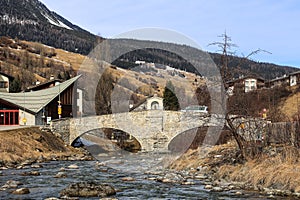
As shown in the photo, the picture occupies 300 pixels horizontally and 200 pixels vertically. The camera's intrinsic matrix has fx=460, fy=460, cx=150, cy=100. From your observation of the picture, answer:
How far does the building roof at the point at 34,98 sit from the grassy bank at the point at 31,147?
18.8 ft

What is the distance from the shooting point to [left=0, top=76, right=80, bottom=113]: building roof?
150 ft

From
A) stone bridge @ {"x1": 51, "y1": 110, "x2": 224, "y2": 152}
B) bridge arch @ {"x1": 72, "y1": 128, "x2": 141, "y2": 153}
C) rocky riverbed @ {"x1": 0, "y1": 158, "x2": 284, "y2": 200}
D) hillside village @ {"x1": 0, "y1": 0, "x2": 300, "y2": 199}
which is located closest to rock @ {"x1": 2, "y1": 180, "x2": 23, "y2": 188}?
rocky riverbed @ {"x1": 0, "y1": 158, "x2": 284, "y2": 200}

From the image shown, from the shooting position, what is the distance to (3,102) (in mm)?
45219

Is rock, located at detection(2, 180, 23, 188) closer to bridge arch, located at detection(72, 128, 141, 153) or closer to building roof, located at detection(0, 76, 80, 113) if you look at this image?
bridge arch, located at detection(72, 128, 141, 153)

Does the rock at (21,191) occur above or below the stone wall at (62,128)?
below

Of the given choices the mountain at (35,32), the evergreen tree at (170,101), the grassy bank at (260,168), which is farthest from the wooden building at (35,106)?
the mountain at (35,32)

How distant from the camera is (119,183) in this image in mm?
20984

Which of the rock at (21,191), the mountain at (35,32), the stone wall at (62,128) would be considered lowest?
the rock at (21,191)

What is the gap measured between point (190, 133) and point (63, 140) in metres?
11.8

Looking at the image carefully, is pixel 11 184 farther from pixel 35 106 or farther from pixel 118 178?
pixel 35 106

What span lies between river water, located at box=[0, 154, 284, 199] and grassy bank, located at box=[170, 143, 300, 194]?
50.0 inches

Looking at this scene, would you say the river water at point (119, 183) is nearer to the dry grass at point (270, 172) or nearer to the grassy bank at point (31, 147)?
the dry grass at point (270, 172)

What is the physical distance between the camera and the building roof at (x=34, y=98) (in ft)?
150

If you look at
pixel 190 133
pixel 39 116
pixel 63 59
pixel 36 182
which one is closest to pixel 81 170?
pixel 36 182
